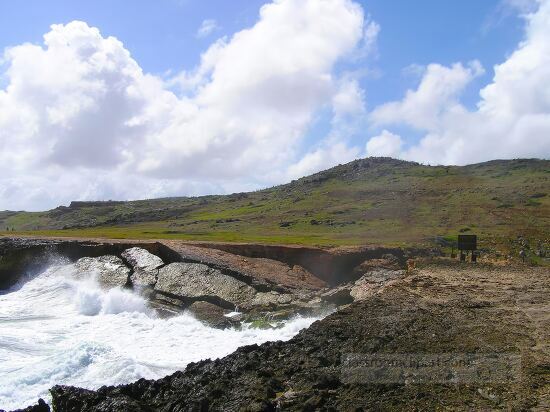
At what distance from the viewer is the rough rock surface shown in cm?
1219

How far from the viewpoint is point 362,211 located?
84.1m

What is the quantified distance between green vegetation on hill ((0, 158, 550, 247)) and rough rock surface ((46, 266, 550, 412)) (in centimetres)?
2380

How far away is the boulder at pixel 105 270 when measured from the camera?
112 ft

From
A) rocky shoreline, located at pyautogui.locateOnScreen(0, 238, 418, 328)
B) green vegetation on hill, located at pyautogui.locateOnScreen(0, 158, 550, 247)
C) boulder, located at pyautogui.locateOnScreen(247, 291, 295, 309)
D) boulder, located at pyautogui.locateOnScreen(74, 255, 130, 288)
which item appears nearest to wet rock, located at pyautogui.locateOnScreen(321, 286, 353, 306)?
rocky shoreline, located at pyautogui.locateOnScreen(0, 238, 418, 328)

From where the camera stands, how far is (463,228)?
6297cm

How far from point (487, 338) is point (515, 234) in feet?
135

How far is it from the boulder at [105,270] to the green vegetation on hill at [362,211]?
13531 millimetres

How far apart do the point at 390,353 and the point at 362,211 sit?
228 ft

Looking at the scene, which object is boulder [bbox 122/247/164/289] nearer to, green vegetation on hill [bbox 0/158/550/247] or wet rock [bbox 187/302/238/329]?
wet rock [bbox 187/302/238/329]

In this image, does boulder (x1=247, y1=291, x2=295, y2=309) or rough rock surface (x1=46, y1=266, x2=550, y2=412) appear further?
boulder (x1=247, y1=291, x2=295, y2=309)

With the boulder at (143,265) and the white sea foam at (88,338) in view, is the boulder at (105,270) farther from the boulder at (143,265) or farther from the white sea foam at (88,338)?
the white sea foam at (88,338)

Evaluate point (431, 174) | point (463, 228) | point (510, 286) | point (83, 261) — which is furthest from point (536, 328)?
point (431, 174)

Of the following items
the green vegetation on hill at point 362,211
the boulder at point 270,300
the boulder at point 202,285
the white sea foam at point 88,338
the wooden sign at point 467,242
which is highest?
the green vegetation on hill at point 362,211

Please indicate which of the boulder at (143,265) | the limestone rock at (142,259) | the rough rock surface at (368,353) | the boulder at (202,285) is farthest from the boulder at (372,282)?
the limestone rock at (142,259)
